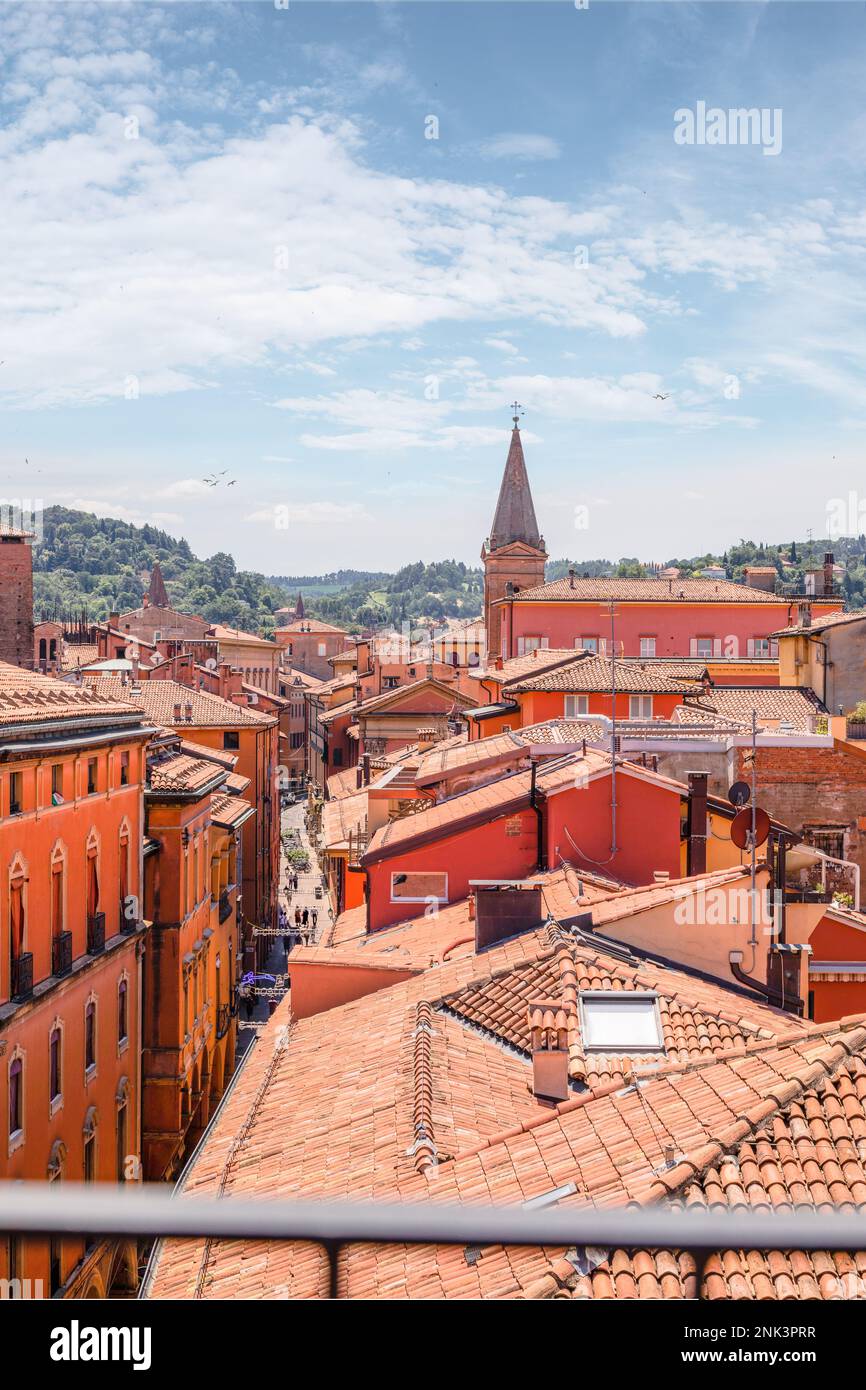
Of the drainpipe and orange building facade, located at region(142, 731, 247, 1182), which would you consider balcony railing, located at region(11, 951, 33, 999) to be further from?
orange building facade, located at region(142, 731, 247, 1182)

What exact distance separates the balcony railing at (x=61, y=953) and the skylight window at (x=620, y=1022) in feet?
29.1

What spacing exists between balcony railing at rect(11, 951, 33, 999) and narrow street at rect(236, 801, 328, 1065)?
10.0 m

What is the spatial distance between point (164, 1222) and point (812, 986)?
13373 mm

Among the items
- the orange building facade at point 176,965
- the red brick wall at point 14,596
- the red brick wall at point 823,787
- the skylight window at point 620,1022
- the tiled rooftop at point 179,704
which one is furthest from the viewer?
the tiled rooftop at point 179,704

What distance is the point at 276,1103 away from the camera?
10.7m

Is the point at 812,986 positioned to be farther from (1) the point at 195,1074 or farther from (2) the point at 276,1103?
(1) the point at 195,1074

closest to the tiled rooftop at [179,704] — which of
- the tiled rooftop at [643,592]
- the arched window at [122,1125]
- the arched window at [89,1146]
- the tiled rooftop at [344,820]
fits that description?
the tiled rooftop at [344,820]

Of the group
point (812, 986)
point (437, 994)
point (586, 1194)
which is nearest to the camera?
point (586, 1194)

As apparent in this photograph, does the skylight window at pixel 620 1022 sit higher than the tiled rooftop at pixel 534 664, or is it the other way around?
the tiled rooftop at pixel 534 664

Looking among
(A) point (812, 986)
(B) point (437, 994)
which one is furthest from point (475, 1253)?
(A) point (812, 986)

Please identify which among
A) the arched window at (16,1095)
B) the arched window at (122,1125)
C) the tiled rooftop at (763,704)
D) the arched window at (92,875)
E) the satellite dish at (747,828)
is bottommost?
the arched window at (122,1125)

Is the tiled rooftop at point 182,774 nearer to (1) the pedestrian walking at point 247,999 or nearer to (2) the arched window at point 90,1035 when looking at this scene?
(2) the arched window at point 90,1035

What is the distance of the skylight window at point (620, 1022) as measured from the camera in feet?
32.1

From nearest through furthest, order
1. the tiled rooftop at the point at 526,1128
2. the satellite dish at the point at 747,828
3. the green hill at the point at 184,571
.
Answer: the tiled rooftop at the point at 526,1128, the satellite dish at the point at 747,828, the green hill at the point at 184,571
